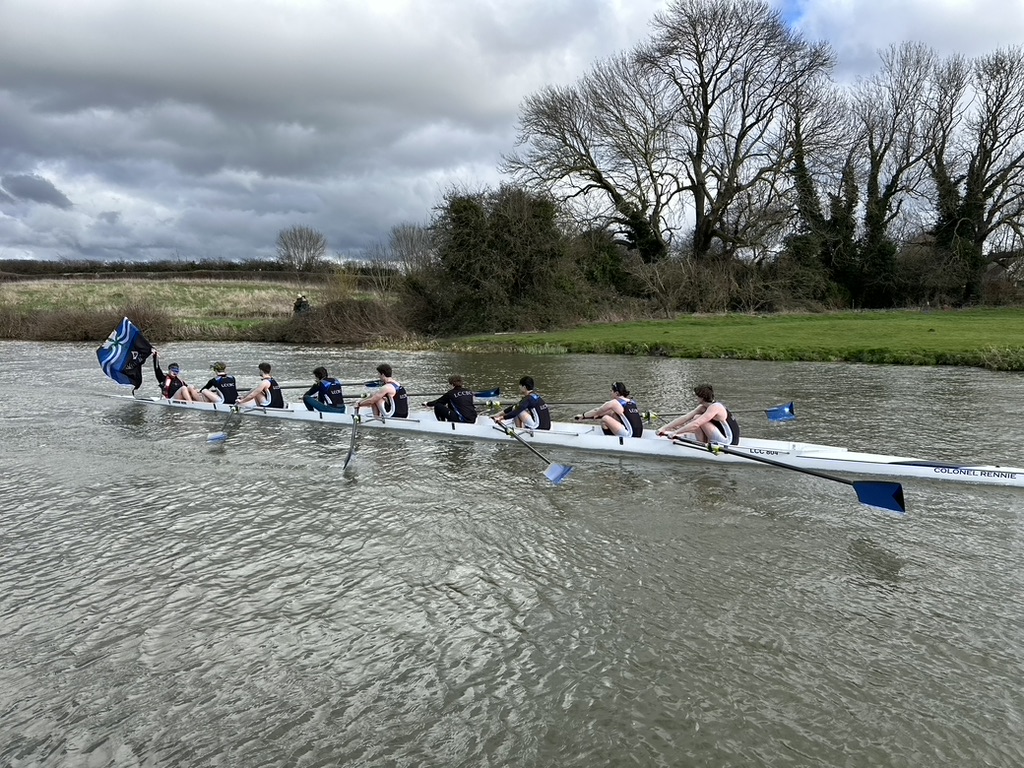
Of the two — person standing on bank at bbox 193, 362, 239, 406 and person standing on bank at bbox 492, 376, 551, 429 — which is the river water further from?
person standing on bank at bbox 193, 362, 239, 406

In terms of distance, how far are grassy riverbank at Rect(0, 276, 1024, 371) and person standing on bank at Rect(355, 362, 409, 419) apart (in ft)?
44.6

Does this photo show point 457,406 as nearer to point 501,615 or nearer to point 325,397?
point 325,397

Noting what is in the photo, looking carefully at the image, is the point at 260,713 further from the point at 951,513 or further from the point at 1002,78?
the point at 1002,78

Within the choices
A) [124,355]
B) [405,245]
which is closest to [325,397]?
[124,355]

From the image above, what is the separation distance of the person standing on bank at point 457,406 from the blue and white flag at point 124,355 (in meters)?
9.50

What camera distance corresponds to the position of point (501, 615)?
5.81m

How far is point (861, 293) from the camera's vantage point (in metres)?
40.8

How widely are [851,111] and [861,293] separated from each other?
34.5 ft

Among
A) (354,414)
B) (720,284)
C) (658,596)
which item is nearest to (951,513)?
(658,596)

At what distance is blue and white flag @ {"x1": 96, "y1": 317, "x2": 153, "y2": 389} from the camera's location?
17344mm

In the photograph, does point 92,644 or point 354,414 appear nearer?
point 92,644

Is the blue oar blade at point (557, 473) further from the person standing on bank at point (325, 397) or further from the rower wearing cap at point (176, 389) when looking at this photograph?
the rower wearing cap at point (176, 389)

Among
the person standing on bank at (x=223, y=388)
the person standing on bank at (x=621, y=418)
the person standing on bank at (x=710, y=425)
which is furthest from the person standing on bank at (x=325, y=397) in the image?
the person standing on bank at (x=710, y=425)

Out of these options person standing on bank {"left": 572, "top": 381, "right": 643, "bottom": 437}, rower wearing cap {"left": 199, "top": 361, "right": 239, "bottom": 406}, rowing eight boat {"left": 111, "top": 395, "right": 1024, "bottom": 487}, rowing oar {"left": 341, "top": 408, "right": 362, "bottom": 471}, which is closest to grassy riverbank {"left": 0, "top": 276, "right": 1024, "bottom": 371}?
rowing eight boat {"left": 111, "top": 395, "right": 1024, "bottom": 487}
